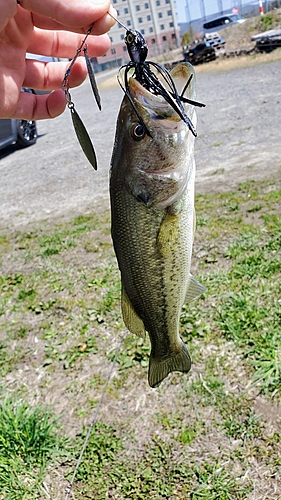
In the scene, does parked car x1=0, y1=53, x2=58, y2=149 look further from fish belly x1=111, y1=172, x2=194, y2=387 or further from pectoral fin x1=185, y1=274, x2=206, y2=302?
fish belly x1=111, y1=172, x2=194, y2=387

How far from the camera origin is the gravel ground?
7.30 metres

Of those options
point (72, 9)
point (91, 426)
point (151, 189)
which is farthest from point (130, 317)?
point (91, 426)

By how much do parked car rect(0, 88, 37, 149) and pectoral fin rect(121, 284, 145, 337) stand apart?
31.0ft

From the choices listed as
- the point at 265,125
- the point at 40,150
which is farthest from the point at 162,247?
the point at 40,150

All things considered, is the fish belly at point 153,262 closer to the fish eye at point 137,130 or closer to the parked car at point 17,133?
the fish eye at point 137,130

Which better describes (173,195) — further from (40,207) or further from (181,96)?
Answer: (40,207)

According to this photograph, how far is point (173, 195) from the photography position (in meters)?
1.61

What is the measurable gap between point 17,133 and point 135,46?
38.0 feet

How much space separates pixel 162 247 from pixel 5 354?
2.96m

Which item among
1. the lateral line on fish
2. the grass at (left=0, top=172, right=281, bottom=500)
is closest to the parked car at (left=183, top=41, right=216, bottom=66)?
the grass at (left=0, top=172, right=281, bottom=500)

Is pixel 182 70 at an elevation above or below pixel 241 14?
above

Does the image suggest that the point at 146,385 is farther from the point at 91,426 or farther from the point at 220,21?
the point at 220,21

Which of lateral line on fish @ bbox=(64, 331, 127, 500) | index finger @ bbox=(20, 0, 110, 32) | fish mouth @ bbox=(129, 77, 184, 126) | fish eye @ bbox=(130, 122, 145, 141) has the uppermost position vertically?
index finger @ bbox=(20, 0, 110, 32)

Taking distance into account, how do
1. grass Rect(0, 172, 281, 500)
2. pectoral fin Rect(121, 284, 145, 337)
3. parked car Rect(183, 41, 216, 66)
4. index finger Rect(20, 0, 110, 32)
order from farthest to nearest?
parked car Rect(183, 41, 216, 66) < grass Rect(0, 172, 281, 500) < pectoral fin Rect(121, 284, 145, 337) < index finger Rect(20, 0, 110, 32)
